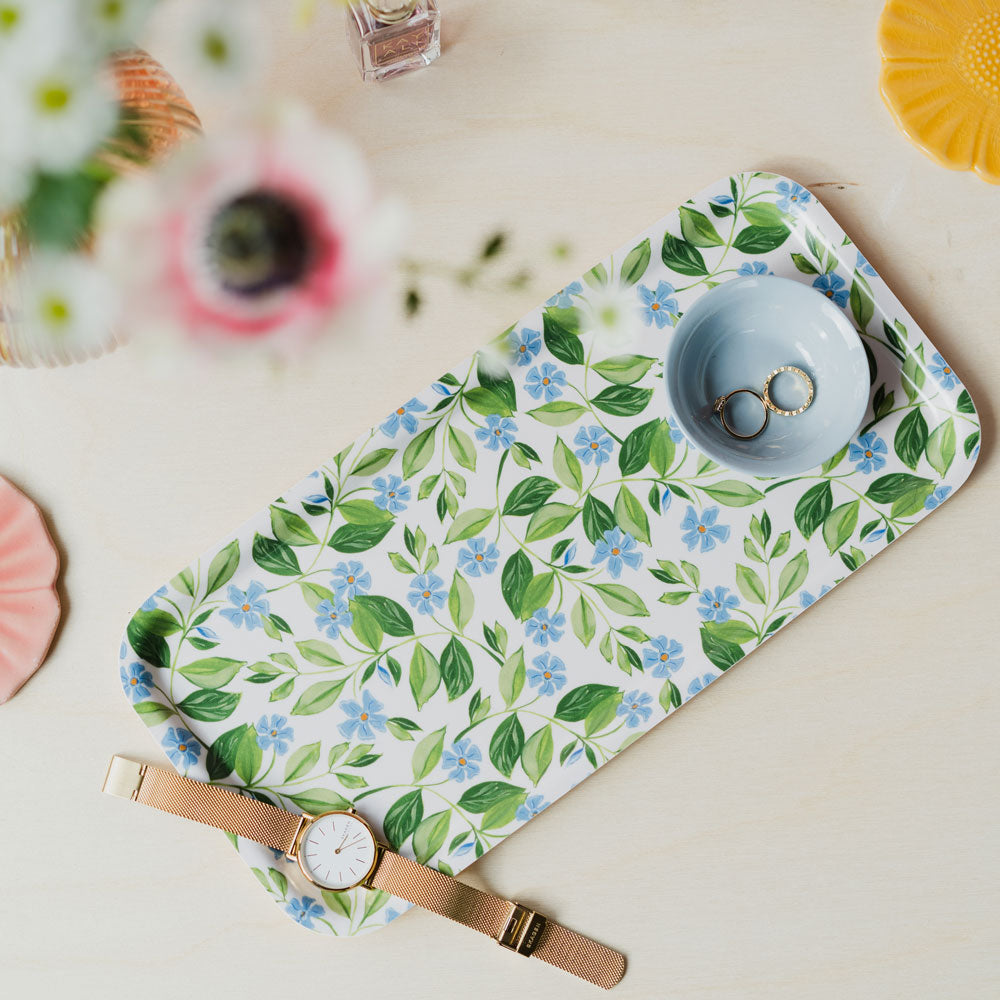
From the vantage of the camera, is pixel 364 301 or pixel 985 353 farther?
pixel 985 353

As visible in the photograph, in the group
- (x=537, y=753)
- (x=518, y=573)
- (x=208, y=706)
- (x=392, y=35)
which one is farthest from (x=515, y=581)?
(x=392, y=35)

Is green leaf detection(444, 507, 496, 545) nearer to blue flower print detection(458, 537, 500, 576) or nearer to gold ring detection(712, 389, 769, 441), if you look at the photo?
blue flower print detection(458, 537, 500, 576)

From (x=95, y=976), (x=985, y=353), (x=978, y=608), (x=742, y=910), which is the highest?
(x=985, y=353)

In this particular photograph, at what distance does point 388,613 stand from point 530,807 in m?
0.15

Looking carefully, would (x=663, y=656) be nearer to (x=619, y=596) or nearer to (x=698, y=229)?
(x=619, y=596)

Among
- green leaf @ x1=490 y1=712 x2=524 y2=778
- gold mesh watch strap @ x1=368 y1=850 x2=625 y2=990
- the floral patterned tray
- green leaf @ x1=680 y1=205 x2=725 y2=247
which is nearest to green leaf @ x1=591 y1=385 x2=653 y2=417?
the floral patterned tray

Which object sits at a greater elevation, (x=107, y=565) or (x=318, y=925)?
(x=107, y=565)

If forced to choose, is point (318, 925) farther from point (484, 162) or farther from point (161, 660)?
point (484, 162)

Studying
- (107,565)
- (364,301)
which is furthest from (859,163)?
(107,565)

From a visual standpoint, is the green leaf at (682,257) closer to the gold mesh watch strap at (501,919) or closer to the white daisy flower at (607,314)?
the white daisy flower at (607,314)

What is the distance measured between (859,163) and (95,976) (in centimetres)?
72

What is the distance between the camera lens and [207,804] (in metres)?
0.54

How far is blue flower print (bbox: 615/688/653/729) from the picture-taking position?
562mm

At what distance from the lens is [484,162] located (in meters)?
0.57
